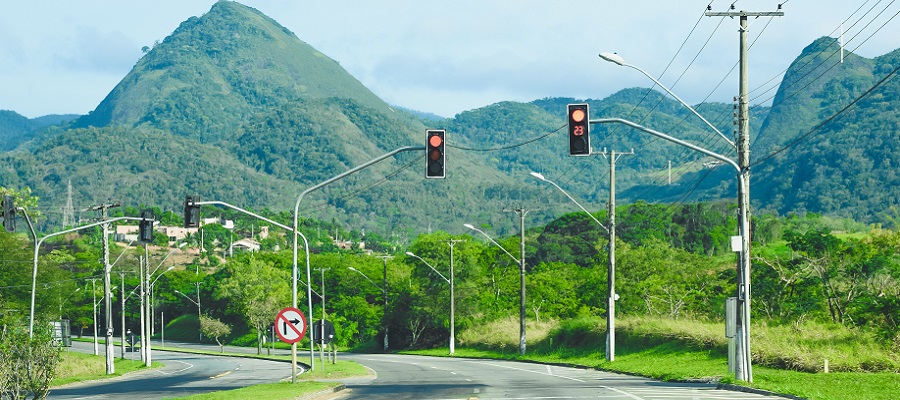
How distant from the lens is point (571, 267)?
11562 cm

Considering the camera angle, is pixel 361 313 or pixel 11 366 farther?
pixel 361 313

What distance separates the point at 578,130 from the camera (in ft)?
84.6

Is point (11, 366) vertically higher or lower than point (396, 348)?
higher

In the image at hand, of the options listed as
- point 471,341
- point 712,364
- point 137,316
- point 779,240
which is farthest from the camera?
A: point 137,316

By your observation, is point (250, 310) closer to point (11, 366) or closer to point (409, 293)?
point (409, 293)

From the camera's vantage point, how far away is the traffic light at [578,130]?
2567 cm

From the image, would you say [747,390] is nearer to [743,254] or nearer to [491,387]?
[743,254]

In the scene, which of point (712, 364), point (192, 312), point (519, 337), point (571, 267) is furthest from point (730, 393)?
point (192, 312)

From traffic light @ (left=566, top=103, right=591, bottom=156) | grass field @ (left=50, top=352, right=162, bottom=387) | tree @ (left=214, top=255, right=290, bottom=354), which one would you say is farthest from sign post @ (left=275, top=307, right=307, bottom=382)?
tree @ (left=214, top=255, right=290, bottom=354)

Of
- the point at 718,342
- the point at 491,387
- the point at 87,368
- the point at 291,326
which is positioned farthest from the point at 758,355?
the point at 87,368

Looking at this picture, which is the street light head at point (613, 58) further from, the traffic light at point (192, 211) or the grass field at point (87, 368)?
the grass field at point (87, 368)

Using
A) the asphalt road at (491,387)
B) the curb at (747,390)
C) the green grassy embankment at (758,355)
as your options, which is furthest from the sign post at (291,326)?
the green grassy embankment at (758,355)

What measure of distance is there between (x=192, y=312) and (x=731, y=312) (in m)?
142

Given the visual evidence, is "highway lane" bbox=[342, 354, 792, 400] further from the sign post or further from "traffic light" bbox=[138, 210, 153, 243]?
"traffic light" bbox=[138, 210, 153, 243]
